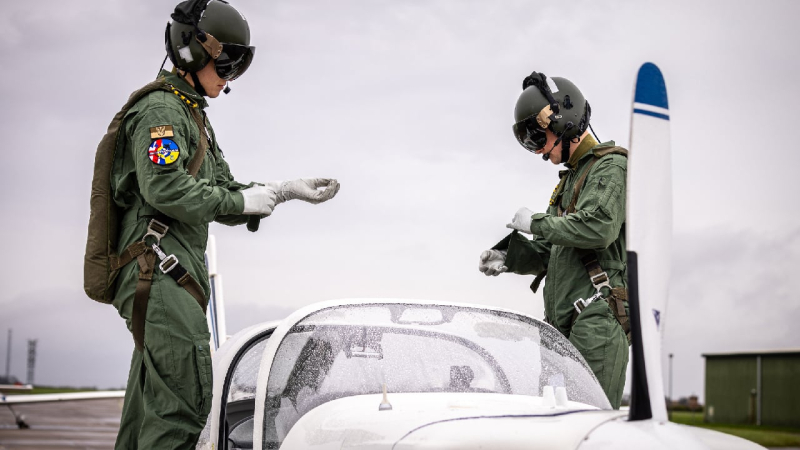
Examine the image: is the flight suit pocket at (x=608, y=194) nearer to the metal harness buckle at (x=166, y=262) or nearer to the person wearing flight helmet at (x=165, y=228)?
the person wearing flight helmet at (x=165, y=228)

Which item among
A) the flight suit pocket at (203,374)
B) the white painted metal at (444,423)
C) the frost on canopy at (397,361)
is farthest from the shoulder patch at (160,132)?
the white painted metal at (444,423)

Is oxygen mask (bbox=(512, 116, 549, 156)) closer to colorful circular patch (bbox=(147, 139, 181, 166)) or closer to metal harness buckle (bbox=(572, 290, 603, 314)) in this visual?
metal harness buckle (bbox=(572, 290, 603, 314))

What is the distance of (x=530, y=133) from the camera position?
4852mm

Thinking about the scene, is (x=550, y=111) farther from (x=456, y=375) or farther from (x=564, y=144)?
(x=456, y=375)

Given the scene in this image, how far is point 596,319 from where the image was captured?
4348mm

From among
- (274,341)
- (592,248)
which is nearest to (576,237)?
(592,248)

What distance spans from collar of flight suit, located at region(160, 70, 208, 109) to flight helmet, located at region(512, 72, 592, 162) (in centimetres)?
186

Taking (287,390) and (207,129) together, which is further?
(207,129)

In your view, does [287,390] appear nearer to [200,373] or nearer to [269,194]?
[200,373]

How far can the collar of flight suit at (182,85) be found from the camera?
3.92 meters

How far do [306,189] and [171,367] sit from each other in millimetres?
1031

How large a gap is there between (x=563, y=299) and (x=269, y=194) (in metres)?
1.71

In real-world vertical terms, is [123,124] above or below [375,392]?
above

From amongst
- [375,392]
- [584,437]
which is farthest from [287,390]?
[584,437]
